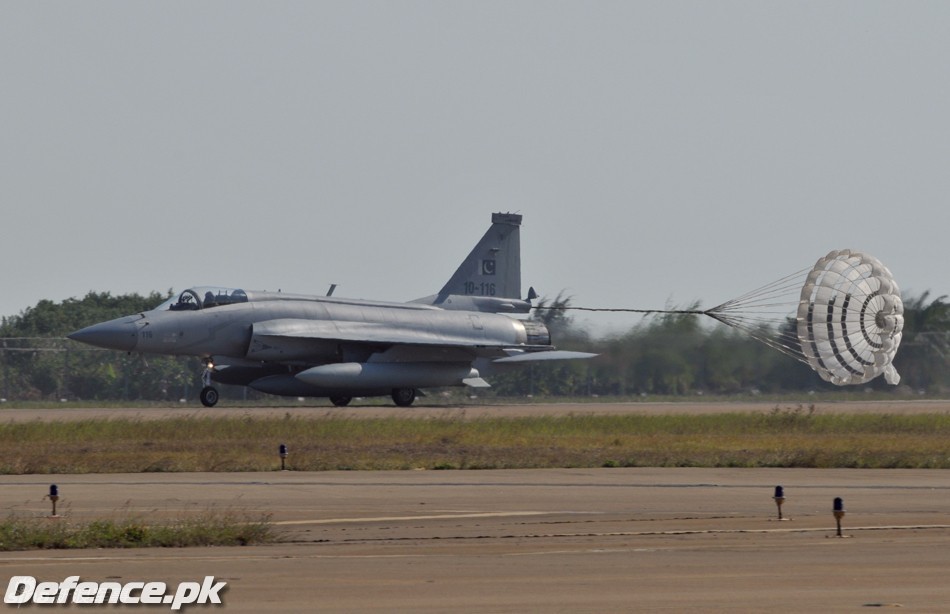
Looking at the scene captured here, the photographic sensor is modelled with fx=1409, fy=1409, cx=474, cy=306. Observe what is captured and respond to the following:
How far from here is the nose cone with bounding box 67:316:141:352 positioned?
3731 centimetres

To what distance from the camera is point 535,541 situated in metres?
13.1

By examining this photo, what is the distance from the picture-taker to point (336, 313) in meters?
42.1

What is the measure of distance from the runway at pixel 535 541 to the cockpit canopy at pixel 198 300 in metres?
18.4

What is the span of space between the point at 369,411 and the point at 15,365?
18.4 metres

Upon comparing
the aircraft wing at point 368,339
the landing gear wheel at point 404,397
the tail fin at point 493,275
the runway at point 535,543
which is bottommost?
the runway at point 535,543

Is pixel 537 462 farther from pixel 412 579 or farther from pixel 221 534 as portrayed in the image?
pixel 412 579

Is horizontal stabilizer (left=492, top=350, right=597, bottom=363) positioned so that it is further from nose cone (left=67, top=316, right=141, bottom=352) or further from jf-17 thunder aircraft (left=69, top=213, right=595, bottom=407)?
nose cone (left=67, top=316, right=141, bottom=352)

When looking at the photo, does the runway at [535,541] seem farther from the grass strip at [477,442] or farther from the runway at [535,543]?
the grass strip at [477,442]

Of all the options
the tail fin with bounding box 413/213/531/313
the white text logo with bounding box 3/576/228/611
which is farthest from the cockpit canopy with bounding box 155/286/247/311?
the white text logo with bounding box 3/576/228/611

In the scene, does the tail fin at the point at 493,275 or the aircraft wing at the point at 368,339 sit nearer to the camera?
the aircraft wing at the point at 368,339

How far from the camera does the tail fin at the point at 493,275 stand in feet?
153

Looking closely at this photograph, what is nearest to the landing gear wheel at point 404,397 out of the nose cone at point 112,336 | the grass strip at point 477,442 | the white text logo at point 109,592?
the grass strip at point 477,442

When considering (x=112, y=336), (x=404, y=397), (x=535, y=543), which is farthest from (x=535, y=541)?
(x=404, y=397)

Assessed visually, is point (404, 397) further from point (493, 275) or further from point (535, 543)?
point (535, 543)
